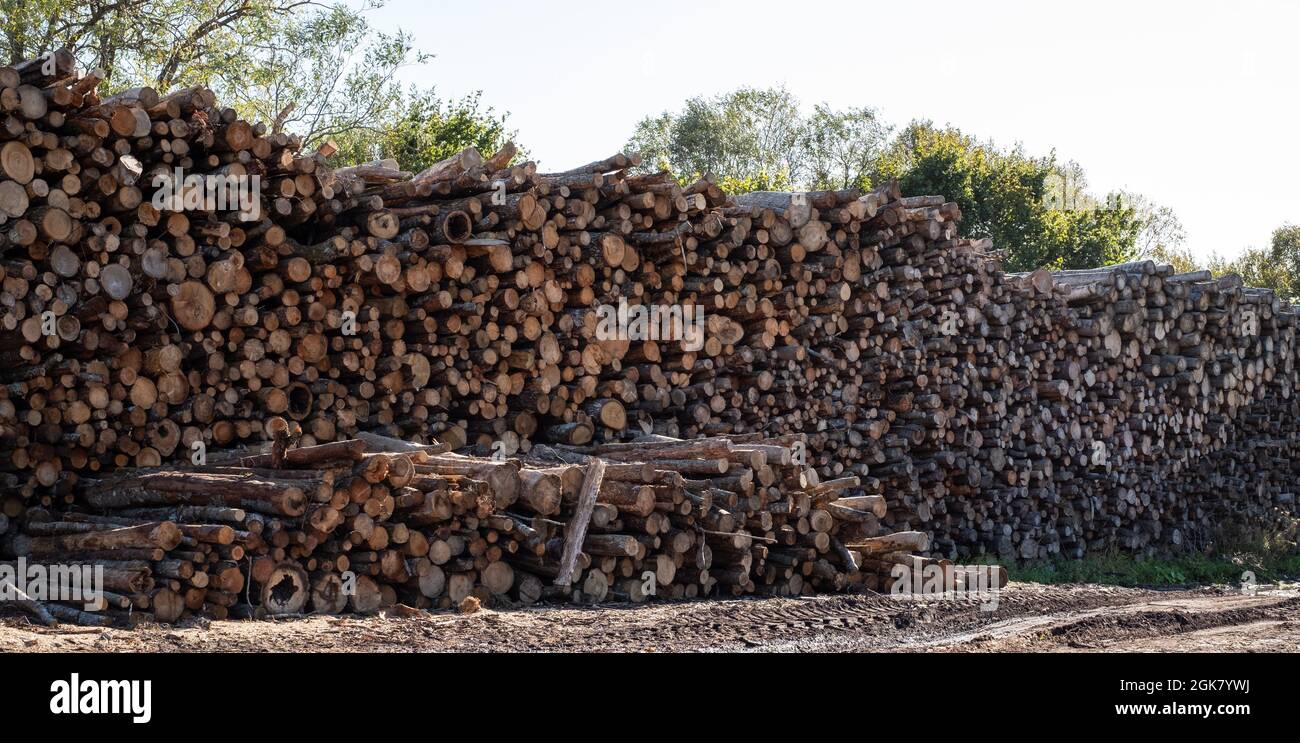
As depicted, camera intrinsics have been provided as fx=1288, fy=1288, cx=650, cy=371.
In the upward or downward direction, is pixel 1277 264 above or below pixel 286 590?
above

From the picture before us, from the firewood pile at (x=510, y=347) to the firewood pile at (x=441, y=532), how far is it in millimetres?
36

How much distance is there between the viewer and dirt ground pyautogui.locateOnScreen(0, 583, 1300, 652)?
253 inches

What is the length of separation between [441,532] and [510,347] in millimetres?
2505

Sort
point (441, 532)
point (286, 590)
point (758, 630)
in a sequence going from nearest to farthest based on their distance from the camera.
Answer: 1. point (286, 590)
2. point (758, 630)
3. point (441, 532)

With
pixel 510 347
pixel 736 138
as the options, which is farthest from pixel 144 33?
pixel 736 138

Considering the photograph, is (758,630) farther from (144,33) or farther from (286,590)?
(144,33)

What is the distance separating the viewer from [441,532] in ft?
26.1

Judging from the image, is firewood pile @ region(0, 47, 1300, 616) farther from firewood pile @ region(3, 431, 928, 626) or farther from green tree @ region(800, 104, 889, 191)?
green tree @ region(800, 104, 889, 191)

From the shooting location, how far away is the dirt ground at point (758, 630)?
6.41 metres

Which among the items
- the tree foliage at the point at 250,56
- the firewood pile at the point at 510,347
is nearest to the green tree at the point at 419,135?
the tree foliage at the point at 250,56
